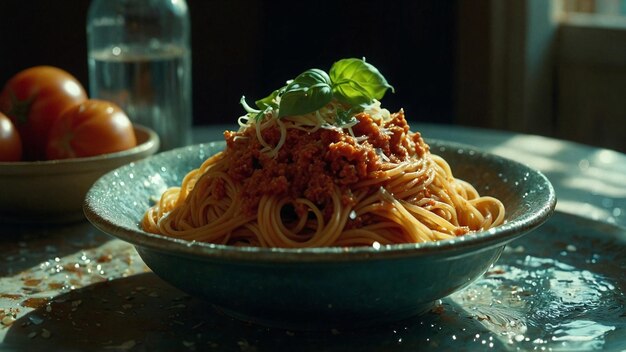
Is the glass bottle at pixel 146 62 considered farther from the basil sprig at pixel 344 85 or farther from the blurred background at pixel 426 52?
the blurred background at pixel 426 52

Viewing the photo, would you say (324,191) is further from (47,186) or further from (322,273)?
(47,186)

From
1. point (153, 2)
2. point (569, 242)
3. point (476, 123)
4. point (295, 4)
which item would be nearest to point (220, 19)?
point (295, 4)

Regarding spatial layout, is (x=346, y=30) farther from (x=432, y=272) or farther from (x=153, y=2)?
(x=432, y=272)

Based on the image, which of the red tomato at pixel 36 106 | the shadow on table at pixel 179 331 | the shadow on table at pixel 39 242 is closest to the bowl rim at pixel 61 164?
the shadow on table at pixel 39 242

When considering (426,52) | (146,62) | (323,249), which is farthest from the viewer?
(426,52)

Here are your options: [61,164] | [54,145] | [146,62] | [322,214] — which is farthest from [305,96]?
[146,62]

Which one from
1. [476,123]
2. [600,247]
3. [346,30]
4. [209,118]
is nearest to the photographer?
[600,247]
